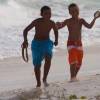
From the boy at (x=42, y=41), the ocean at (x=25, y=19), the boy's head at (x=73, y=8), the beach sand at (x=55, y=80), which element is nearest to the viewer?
the beach sand at (x=55, y=80)

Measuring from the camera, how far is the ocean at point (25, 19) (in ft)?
42.3

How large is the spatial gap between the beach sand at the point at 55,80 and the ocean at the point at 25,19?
3.40 feet

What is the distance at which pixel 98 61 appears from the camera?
10758mm

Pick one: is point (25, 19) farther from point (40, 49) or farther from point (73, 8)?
→ point (40, 49)

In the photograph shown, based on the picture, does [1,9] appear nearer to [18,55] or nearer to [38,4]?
[38,4]

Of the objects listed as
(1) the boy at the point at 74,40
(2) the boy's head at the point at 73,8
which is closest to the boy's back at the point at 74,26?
(1) the boy at the point at 74,40

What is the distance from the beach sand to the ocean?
1037mm

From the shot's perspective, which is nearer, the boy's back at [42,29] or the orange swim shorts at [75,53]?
the boy's back at [42,29]

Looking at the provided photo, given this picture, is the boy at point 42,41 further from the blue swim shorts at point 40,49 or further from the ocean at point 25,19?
the ocean at point 25,19

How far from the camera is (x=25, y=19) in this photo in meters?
17.3

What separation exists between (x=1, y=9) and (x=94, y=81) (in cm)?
1257

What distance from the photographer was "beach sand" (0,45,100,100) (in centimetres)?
624

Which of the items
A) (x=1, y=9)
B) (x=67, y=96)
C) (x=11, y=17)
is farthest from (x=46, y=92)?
(x=1, y=9)

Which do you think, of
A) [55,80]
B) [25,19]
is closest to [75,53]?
[55,80]
